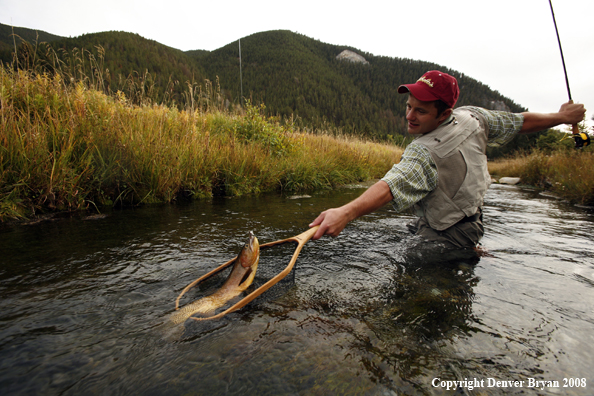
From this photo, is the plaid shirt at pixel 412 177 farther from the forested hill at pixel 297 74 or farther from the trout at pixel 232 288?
the forested hill at pixel 297 74

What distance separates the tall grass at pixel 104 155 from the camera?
11.4 ft

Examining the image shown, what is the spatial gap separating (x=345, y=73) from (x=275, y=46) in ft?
81.1

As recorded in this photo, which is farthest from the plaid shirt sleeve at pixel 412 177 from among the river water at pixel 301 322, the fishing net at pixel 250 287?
the fishing net at pixel 250 287

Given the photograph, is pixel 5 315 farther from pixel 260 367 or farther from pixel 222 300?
pixel 260 367

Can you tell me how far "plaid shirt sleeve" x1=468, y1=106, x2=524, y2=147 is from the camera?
9.27ft

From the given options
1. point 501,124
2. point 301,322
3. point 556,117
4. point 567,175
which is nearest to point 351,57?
point 567,175

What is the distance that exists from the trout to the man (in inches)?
31.0

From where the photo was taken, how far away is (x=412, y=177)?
228cm

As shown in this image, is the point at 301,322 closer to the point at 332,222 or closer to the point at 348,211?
the point at 332,222

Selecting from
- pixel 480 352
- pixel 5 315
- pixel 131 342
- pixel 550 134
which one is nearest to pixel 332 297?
pixel 480 352

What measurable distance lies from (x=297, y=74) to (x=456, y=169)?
80.4 meters

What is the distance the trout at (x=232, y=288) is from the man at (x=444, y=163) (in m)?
0.79

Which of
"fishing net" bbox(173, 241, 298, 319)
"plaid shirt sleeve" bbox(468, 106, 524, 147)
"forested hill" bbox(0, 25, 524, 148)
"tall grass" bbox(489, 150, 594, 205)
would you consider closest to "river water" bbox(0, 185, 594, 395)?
"fishing net" bbox(173, 241, 298, 319)

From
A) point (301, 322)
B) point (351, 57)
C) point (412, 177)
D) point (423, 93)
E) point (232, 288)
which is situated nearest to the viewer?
point (301, 322)
